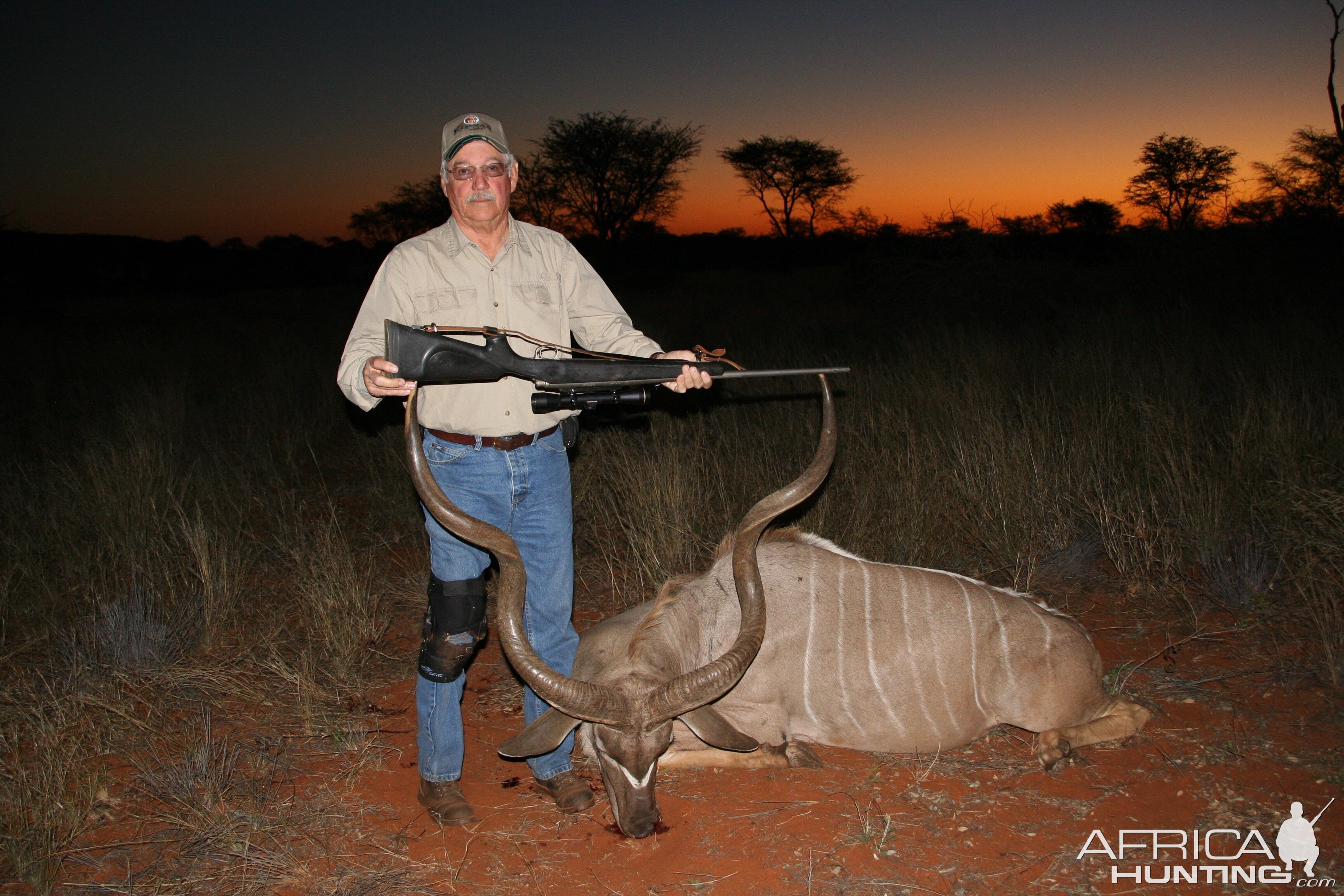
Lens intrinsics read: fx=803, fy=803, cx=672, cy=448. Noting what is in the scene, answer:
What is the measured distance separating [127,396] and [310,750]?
7.46 metres

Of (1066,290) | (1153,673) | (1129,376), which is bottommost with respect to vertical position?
(1153,673)

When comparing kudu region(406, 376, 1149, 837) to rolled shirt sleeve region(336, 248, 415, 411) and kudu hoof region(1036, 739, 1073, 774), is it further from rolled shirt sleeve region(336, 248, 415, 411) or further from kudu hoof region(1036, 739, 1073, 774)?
rolled shirt sleeve region(336, 248, 415, 411)

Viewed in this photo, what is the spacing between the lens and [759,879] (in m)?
2.62

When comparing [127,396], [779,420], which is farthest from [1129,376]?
[127,396]

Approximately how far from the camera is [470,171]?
263 centimetres

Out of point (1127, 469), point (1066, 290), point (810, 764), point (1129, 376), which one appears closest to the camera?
point (810, 764)

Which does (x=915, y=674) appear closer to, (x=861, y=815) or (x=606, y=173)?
(x=861, y=815)

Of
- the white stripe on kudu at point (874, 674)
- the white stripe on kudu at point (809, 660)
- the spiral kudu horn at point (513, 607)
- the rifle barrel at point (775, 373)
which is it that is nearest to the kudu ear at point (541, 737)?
the spiral kudu horn at point (513, 607)

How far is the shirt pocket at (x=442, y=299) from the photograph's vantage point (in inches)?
105

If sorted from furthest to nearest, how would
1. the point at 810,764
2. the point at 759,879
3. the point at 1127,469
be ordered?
the point at 1127,469
the point at 810,764
the point at 759,879

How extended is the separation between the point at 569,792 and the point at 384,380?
167cm

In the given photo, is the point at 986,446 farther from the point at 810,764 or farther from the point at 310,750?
the point at 310,750

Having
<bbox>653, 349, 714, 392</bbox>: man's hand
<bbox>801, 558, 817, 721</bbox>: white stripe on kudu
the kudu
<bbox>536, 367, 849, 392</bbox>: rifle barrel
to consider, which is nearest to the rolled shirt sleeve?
<bbox>536, 367, 849, 392</bbox>: rifle barrel

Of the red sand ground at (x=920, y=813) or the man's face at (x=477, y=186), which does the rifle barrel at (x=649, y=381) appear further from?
the red sand ground at (x=920, y=813)
